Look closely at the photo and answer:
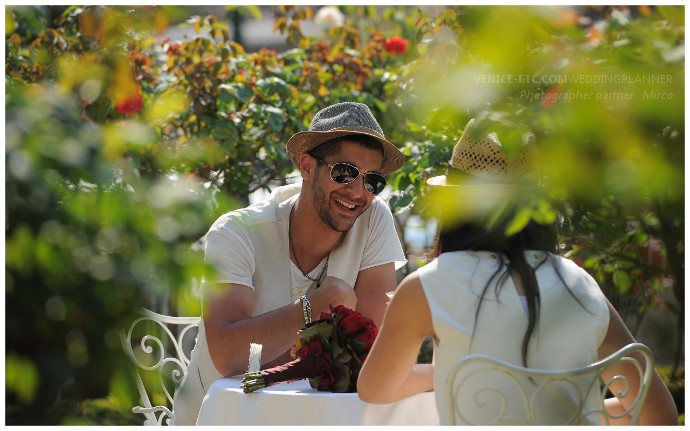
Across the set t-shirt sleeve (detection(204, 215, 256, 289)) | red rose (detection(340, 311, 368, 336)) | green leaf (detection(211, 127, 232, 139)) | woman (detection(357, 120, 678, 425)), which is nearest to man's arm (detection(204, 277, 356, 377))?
t-shirt sleeve (detection(204, 215, 256, 289))

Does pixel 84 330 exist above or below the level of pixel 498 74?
below

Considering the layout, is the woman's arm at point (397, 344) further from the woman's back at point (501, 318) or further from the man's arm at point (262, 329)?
the man's arm at point (262, 329)

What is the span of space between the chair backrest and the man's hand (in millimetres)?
863

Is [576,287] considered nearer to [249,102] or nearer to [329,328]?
[329,328]

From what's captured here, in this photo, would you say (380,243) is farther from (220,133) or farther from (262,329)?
(220,133)

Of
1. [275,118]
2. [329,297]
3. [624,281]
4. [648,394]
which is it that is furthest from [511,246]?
[275,118]

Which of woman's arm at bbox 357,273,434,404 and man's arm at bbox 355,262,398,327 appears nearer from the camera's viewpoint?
woman's arm at bbox 357,273,434,404

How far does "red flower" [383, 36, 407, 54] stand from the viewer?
609 centimetres

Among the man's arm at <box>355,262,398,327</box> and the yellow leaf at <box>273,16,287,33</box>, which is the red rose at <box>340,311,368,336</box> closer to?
the man's arm at <box>355,262,398,327</box>

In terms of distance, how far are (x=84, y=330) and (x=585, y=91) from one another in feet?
2.89

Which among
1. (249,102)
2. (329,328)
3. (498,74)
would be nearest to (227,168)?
(249,102)

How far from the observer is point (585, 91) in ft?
4.32

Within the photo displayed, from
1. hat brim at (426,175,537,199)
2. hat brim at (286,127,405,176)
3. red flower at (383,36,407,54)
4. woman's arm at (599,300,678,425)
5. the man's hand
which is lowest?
woman's arm at (599,300,678,425)

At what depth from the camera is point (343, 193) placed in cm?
343
